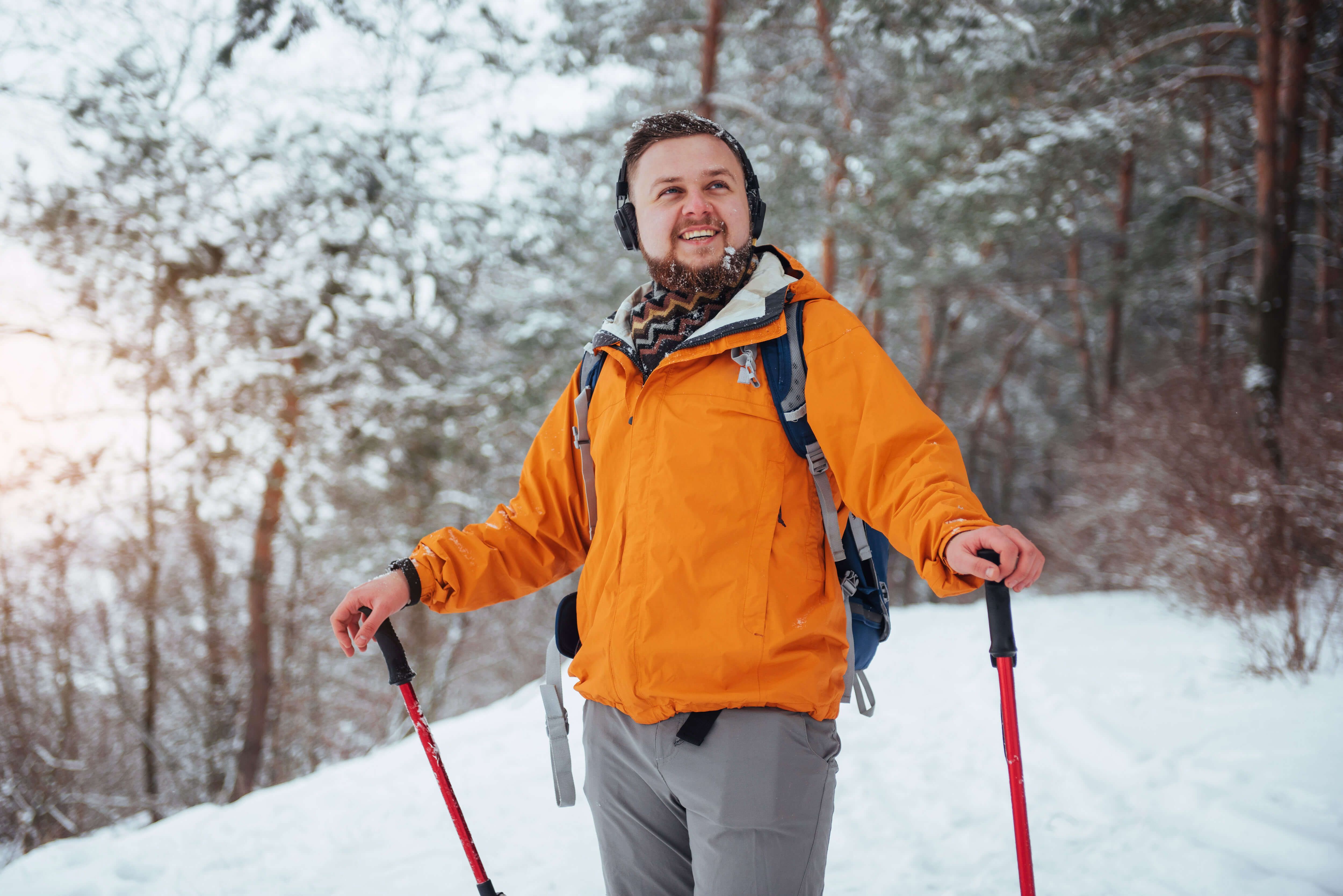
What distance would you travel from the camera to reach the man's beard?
1.61 metres

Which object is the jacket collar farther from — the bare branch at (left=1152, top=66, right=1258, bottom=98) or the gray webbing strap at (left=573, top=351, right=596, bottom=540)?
the bare branch at (left=1152, top=66, right=1258, bottom=98)

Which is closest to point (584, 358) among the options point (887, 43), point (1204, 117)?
point (887, 43)

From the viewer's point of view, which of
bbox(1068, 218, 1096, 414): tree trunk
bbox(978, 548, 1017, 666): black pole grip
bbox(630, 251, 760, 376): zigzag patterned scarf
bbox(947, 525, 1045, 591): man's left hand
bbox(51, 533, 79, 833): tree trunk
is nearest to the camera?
bbox(947, 525, 1045, 591): man's left hand

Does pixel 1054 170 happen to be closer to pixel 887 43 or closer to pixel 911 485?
pixel 887 43

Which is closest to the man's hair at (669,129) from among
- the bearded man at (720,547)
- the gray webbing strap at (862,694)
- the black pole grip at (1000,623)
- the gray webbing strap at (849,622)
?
the bearded man at (720,547)

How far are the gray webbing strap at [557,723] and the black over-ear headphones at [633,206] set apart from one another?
3.17ft

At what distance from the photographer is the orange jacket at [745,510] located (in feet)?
4.42

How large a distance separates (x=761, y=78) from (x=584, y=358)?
9.38 m

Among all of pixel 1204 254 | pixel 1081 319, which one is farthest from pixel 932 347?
pixel 1204 254

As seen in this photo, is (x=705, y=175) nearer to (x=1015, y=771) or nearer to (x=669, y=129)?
(x=669, y=129)

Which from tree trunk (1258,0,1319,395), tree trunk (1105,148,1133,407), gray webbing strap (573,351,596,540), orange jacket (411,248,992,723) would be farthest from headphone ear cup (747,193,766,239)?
tree trunk (1105,148,1133,407)

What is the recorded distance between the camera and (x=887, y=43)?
30.0 ft

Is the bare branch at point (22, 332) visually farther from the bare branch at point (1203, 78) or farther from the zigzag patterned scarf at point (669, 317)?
the bare branch at point (1203, 78)

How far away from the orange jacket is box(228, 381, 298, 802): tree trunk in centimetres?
899
